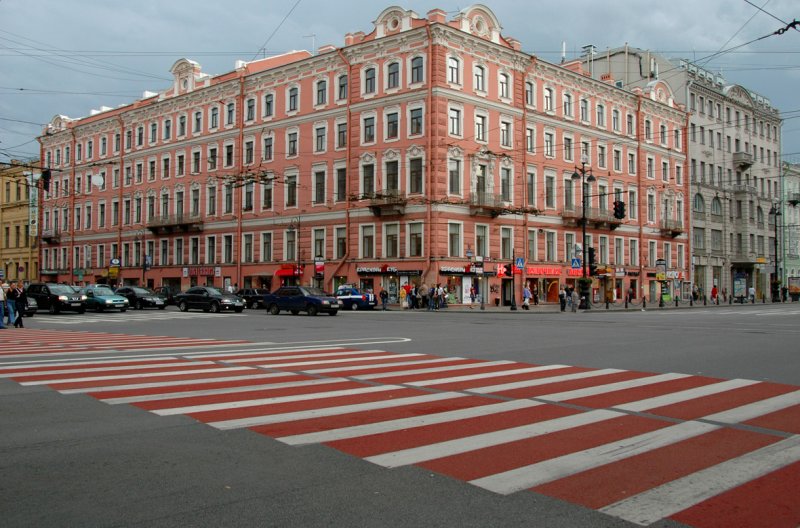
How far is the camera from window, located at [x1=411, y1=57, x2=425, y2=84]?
144 feet

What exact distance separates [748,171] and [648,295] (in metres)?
25.0

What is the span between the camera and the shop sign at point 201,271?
56250 millimetres

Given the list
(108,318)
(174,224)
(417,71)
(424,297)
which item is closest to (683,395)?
(108,318)

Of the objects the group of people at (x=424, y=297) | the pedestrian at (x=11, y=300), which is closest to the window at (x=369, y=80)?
the group of people at (x=424, y=297)

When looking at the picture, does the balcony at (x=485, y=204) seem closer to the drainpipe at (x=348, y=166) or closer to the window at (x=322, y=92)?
the drainpipe at (x=348, y=166)

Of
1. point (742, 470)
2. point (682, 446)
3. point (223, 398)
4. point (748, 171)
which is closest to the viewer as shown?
point (742, 470)

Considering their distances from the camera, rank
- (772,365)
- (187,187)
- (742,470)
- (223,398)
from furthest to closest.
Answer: (187,187), (772,365), (223,398), (742,470)

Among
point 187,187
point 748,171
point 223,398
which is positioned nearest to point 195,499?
point 223,398

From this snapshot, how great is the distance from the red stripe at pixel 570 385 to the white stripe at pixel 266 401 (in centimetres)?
172

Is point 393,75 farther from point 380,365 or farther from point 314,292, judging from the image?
point 380,365

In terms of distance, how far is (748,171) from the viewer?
73.7m

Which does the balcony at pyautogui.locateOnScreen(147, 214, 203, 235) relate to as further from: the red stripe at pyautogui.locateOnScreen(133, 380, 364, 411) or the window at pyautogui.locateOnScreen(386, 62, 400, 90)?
the red stripe at pyautogui.locateOnScreen(133, 380, 364, 411)

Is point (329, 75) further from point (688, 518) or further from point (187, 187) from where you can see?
point (688, 518)

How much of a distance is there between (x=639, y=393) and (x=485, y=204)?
36361 mm
